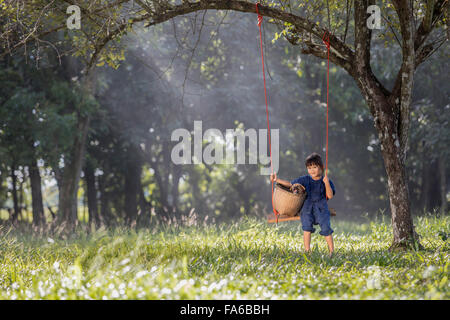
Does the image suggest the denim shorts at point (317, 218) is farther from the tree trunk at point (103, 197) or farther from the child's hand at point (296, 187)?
the tree trunk at point (103, 197)

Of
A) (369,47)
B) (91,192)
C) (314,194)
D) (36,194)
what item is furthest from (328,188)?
(91,192)

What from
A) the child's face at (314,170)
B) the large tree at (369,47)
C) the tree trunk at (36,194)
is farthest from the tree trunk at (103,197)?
the child's face at (314,170)

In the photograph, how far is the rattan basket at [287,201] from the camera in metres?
6.84

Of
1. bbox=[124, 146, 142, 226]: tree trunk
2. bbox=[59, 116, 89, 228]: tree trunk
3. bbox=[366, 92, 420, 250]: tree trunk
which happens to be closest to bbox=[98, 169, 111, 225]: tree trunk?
bbox=[124, 146, 142, 226]: tree trunk

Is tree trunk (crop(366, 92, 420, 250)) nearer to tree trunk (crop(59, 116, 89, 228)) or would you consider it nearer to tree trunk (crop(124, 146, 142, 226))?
tree trunk (crop(59, 116, 89, 228))

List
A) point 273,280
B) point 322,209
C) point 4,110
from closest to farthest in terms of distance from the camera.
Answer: point 273,280 → point 322,209 → point 4,110

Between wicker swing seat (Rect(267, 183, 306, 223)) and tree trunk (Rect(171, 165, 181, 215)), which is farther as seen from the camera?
tree trunk (Rect(171, 165, 181, 215))

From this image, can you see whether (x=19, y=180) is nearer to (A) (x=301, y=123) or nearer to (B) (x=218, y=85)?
(B) (x=218, y=85)

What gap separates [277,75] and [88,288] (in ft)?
52.4

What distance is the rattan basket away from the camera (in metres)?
6.84

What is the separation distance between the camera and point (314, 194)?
282 inches

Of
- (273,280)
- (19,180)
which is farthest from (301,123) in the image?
(273,280)

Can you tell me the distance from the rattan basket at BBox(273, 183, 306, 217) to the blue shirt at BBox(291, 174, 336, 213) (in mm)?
209

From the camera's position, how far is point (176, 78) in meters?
19.6
